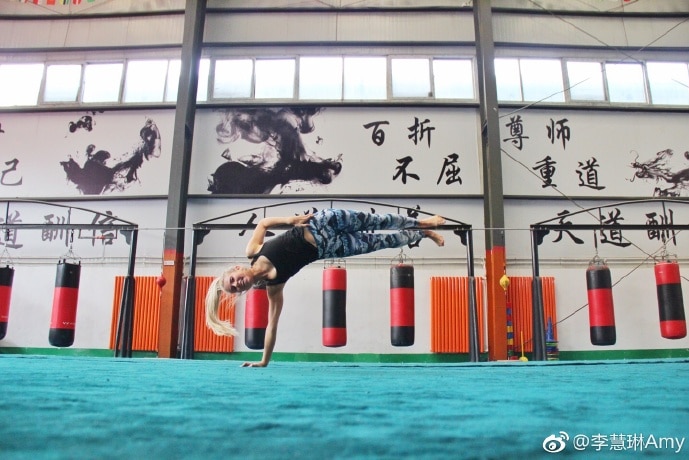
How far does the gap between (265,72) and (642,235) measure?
694cm

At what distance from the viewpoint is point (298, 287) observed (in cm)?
823

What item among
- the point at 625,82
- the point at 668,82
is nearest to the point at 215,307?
the point at 625,82

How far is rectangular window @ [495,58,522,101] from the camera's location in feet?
28.8

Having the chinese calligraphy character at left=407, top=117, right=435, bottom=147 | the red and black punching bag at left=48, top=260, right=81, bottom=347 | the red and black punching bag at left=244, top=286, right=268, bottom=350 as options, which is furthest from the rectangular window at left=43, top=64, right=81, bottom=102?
the chinese calligraphy character at left=407, top=117, right=435, bottom=147

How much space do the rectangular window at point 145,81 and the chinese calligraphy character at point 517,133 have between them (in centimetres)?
604

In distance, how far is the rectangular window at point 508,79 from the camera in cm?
877

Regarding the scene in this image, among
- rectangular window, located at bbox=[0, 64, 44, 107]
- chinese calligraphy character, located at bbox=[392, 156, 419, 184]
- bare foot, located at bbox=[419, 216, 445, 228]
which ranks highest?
rectangular window, located at bbox=[0, 64, 44, 107]

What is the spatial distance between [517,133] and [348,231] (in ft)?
18.5

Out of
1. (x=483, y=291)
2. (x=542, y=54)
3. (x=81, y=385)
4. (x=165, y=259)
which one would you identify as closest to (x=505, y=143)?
(x=542, y=54)

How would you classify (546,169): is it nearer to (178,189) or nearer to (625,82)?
(625,82)

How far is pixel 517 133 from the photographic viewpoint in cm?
858

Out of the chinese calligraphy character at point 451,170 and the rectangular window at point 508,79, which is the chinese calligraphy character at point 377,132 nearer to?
the chinese calligraphy character at point 451,170

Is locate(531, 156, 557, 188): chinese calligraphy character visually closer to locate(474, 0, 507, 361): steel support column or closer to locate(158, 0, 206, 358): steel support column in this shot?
locate(474, 0, 507, 361): steel support column

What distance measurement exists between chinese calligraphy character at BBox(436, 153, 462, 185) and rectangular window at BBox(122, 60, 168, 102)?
198 inches
